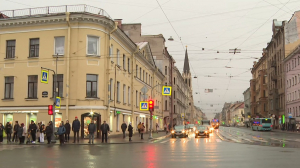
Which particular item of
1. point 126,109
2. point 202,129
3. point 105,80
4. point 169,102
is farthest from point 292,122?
point 105,80

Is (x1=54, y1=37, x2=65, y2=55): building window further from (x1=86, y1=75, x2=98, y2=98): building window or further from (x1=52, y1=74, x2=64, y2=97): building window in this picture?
(x1=86, y1=75, x2=98, y2=98): building window

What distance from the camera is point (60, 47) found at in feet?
102

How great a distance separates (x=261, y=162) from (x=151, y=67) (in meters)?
40.2

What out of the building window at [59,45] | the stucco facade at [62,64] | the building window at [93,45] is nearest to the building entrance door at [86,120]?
the stucco facade at [62,64]

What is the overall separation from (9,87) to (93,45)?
9270 mm

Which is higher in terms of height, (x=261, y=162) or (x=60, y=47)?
(x=60, y=47)

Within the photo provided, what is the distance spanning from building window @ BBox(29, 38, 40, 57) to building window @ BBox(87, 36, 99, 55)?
5025 mm

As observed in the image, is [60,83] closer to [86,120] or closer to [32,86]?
[32,86]

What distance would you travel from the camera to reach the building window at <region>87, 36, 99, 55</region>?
3108cm

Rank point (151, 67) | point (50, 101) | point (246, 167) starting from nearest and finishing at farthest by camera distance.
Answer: point (246, 167) < point (50, 101) < point (151, 67)

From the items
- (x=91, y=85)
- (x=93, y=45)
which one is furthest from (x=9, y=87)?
(x=93, y=45)

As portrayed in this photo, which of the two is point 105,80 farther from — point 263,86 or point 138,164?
point 263,86

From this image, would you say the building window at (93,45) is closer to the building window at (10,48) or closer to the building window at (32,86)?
the building window at (32,86)

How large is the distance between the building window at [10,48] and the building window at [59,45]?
4.57 metres
